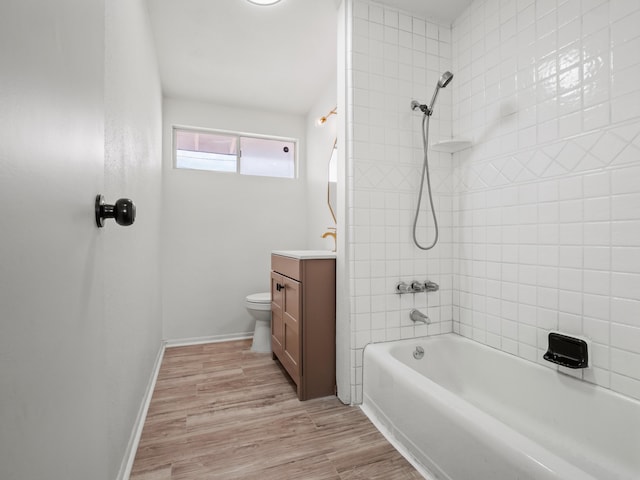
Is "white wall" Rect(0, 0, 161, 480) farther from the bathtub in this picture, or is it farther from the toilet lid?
the toilet lid

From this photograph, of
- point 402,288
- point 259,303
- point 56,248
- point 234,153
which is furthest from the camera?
point 234,153

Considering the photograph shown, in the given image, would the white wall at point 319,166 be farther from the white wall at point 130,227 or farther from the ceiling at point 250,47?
the white wall at point 130,227

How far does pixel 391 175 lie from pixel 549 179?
2.60ft

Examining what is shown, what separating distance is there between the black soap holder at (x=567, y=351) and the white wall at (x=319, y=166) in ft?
5.89

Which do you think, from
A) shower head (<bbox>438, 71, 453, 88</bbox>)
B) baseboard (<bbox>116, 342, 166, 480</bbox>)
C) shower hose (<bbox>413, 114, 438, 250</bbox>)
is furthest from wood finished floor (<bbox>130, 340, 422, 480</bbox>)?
shower head (<bbox>438, 71, 453, 88</bbox>)

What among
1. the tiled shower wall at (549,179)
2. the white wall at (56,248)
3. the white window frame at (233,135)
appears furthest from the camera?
the white window frame at (233,135)

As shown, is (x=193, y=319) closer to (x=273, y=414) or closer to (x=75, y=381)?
(x=273, y=414)

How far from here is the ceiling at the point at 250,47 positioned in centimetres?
201

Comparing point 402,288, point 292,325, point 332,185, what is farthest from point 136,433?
point 332,185

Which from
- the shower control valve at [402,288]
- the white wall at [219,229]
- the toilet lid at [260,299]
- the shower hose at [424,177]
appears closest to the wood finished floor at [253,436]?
the toilet lid at [260,299]

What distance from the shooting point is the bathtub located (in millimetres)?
1033

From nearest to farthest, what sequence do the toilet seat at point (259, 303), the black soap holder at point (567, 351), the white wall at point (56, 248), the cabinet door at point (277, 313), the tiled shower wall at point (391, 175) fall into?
the white wall at point (56, 248) → the black soap holder at point (567, 351) → the tiled shower wall at point (391, 175) → the cabinet door at point (277, 313) → the toilet seat at point (259, 303)

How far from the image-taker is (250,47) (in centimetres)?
240

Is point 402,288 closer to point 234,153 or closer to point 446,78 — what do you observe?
point 446,78
